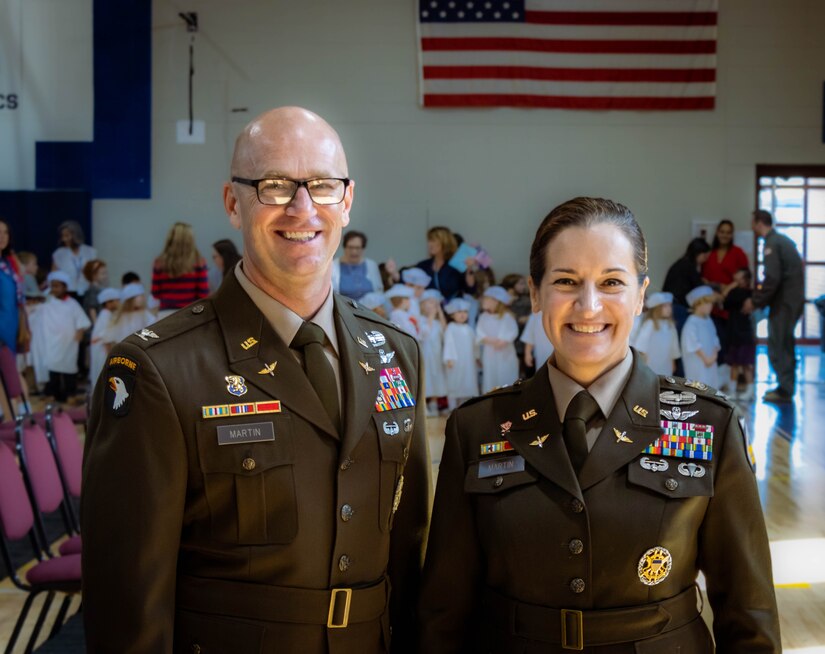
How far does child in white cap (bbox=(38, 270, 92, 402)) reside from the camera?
10.9 meters

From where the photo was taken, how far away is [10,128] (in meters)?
13.2

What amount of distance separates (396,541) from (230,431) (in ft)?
1.70

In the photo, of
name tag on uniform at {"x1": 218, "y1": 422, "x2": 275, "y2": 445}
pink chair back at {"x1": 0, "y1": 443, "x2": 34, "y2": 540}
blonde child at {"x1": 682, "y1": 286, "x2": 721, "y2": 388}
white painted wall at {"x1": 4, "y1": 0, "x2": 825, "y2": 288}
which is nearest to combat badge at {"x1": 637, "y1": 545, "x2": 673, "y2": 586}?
name tag on uniform at {"x1": 218, "y1": 422, "x2": 275, "y2": 445}

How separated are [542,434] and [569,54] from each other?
1195cm

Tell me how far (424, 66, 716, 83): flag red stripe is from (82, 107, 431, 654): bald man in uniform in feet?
37.9

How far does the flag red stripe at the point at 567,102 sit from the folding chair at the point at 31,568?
399 inches

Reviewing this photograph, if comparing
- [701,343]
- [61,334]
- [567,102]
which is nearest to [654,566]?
[701,343]

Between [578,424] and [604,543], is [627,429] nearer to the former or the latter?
[578,424]

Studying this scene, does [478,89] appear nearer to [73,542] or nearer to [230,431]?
[73,542]

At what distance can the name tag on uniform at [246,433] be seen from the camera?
194 centimetres

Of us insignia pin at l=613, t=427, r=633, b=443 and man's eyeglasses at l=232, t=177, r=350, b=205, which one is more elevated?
man's eyeglasses at l=232, t=177, r=350, b=205

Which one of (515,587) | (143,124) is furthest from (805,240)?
(515,587)

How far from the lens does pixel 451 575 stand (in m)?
2.05

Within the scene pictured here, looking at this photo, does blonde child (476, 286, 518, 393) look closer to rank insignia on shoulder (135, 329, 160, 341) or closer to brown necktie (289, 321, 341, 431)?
brown necktie (289, 321, 341, 431)
